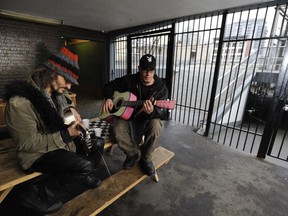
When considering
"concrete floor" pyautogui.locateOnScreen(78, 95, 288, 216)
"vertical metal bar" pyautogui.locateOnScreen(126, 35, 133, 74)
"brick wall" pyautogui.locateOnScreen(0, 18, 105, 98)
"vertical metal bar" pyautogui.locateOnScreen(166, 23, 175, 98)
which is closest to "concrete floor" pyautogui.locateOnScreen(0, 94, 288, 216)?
"concrete floor" pyautogui.locateOnScreen(78, 95, 288, 216)

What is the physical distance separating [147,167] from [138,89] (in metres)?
0.88

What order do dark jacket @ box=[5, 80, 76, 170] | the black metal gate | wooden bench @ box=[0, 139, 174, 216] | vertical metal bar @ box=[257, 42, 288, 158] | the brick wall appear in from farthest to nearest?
the brick wall → the black metal gate → vertical metal bar @ box=[257, 42, 288, 158] → wooden bench @ box=[0, 139, 174, 216] → dark jacket @ box=[5, 80, 76, 170]

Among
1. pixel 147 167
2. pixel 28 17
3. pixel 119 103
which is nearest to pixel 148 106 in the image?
pixel 119 103

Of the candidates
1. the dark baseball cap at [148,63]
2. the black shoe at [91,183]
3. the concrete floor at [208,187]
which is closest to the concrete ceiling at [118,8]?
the dark baseball cap at [148,63]

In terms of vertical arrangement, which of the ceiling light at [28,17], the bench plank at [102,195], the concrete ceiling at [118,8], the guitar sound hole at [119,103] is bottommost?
the bench plank at [102,195]

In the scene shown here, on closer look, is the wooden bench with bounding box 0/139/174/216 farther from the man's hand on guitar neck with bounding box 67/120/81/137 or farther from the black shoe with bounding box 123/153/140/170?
the man's hand on guitar neck with bounding box 67/120/81/137

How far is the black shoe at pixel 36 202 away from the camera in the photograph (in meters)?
1.17

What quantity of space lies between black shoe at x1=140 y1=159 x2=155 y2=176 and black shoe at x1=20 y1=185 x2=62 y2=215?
80cm

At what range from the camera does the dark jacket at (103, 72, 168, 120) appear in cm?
168

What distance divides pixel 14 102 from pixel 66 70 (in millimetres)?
391

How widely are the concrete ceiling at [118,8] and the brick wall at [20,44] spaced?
1.39ft

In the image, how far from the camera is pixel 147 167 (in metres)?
1.61

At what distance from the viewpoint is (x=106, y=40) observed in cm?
485

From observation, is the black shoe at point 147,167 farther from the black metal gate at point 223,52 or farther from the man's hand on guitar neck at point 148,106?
the black metal gate at point 223,52
